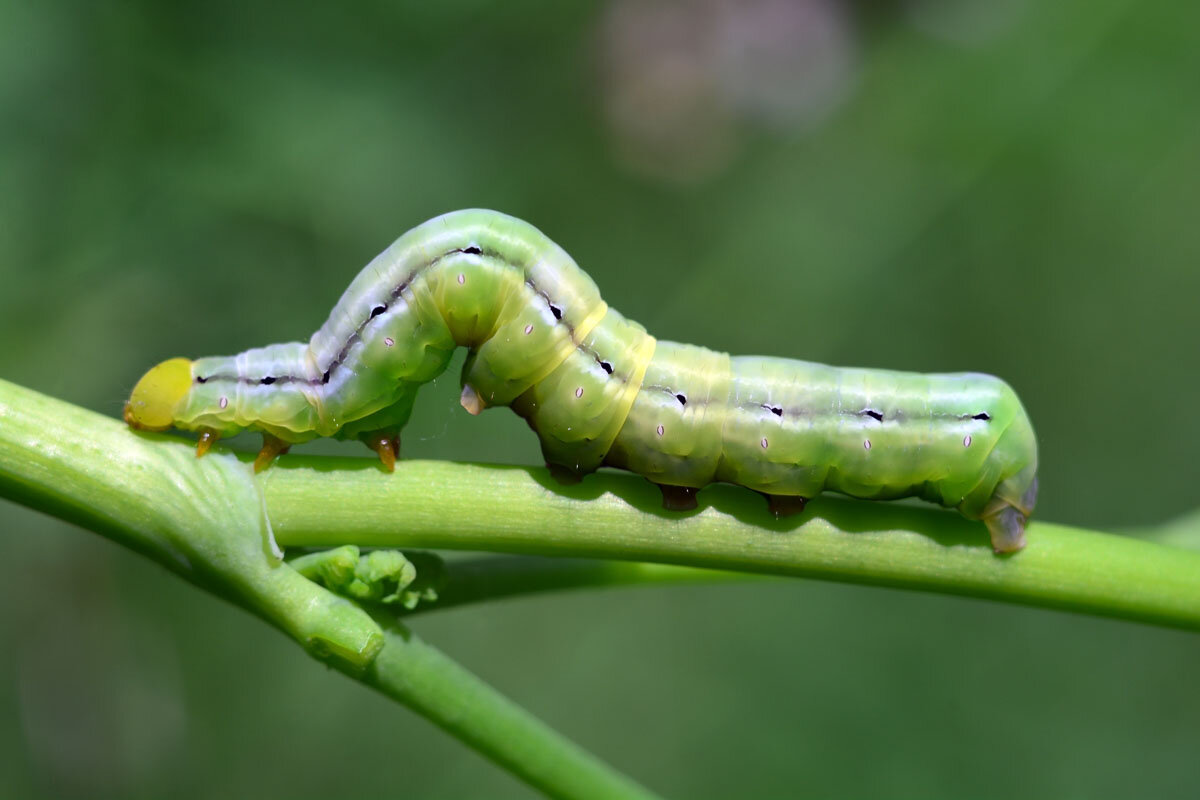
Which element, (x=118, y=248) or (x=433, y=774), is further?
(x=433, y=774)

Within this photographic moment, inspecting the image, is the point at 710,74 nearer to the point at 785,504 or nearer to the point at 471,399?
the point at 471,399

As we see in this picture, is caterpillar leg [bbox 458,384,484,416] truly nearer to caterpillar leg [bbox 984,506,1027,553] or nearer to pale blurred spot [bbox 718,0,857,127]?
caterpillar leg [bbox 984,506,1027,553]

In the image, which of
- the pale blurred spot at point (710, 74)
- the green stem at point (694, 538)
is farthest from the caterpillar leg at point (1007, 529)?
the pale blurred spot at point (710, 74)

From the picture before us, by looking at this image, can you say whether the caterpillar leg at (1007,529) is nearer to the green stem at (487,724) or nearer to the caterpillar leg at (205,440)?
the green stem at (487,724)

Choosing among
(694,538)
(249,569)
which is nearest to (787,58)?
(694,538)

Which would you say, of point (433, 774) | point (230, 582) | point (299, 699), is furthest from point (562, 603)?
point (230, 582)

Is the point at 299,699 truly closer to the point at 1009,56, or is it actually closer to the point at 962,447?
the point at 962,447

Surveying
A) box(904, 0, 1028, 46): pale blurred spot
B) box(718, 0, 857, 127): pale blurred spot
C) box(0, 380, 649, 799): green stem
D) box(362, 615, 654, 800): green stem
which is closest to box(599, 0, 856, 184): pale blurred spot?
box(718, 0, 857, 127): pale blurred spot
